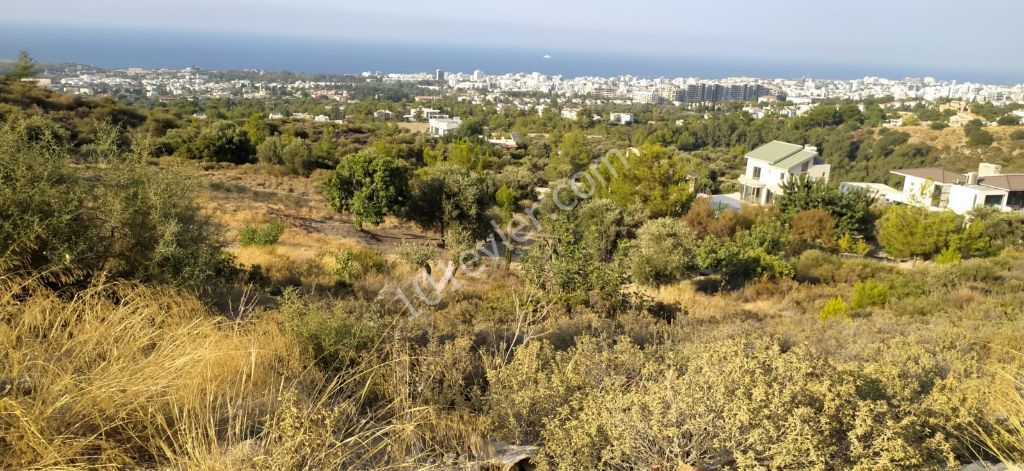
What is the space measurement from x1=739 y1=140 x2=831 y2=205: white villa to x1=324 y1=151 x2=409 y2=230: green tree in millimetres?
18682

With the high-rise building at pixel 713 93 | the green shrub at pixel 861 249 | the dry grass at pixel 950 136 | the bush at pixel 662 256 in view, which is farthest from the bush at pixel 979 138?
the high-rise building at pixel 713 93

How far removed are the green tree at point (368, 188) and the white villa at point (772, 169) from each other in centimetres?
1868

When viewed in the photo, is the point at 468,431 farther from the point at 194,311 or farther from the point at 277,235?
the point at 277,235

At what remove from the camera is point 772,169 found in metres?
28.1

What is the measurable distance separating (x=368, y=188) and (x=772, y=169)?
20.6m

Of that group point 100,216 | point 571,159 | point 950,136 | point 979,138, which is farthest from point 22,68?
point 950,136

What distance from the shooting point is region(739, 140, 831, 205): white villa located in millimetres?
27734

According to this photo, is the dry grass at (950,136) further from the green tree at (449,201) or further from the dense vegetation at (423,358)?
the green tree at (449,201)

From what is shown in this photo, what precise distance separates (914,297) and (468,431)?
10420mm

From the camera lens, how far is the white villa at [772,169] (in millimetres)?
27734

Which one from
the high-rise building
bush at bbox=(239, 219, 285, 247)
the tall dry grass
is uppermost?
the high-rise building

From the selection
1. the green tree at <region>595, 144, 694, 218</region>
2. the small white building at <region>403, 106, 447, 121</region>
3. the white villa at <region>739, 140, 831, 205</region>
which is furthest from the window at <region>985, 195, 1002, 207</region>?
the small white building at <region>403, 106, 447, 121</region>

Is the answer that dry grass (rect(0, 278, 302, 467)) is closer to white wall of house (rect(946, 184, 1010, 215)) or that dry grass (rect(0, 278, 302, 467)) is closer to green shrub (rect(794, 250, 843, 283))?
green shrub (rect(794, 250, 843, 283))

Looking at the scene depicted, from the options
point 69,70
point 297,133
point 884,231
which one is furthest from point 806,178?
point 69,70
